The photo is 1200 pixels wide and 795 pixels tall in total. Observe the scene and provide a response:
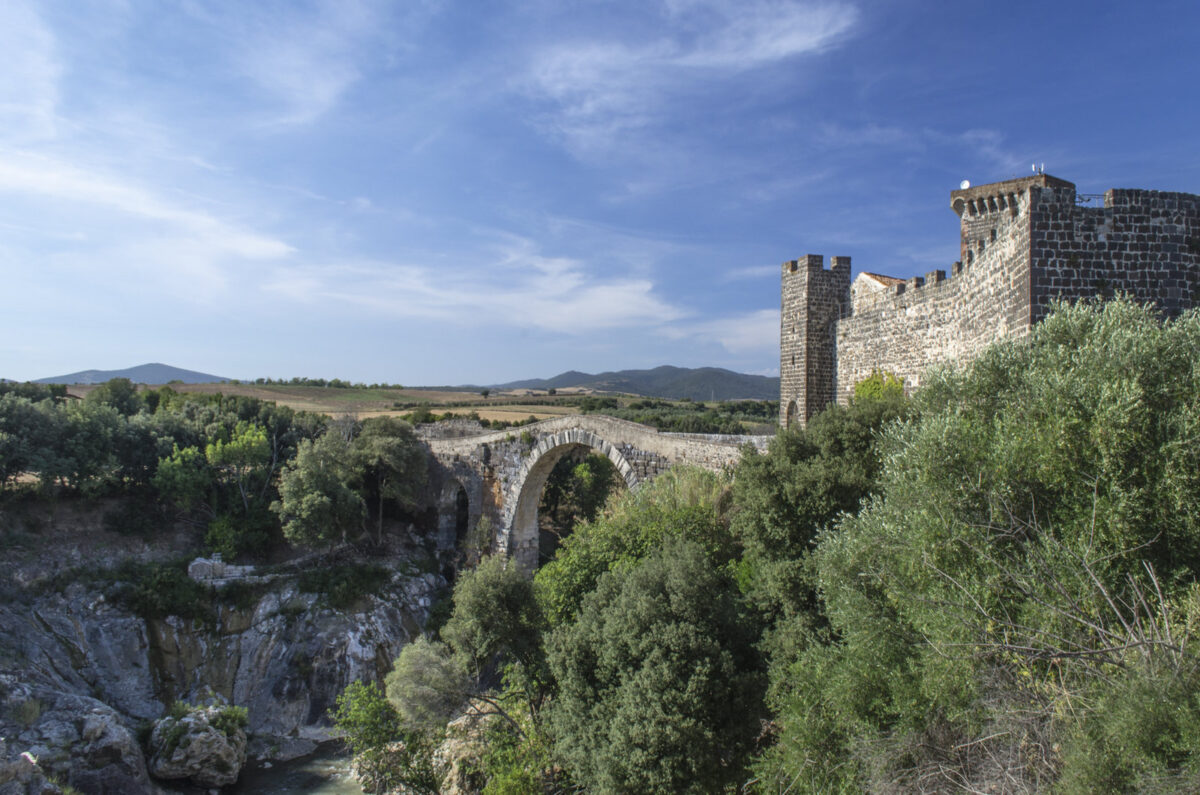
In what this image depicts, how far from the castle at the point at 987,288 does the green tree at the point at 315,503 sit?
1440 cm

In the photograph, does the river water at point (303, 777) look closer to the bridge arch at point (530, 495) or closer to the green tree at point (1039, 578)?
the bridge arch at point (530, 495)

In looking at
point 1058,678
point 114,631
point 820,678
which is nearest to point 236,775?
point 114,631

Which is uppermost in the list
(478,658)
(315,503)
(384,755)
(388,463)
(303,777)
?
(388,463)

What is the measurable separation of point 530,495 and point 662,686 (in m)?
14.7

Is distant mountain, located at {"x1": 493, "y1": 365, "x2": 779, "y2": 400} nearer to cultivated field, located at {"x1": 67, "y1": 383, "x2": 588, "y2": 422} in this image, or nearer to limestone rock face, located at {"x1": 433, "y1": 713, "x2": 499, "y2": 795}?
cultivated field, located at {"x1": 67, "y1": 383, "x2": 588, "y2": 422}

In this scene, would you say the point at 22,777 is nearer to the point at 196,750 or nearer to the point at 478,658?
the point at 196,750

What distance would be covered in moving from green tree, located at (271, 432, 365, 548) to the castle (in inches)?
567

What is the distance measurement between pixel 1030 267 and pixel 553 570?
29.1 ft

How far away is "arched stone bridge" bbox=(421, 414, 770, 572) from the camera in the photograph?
15.2 metres

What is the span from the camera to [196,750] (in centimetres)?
1518

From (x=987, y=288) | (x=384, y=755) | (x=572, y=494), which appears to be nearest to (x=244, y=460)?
(x=572, y=494)

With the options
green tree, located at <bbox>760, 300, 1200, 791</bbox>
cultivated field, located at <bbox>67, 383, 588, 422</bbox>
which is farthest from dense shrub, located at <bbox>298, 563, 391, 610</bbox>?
cultivated field, located at <bbox>67, 383, 588, 422</bbox>

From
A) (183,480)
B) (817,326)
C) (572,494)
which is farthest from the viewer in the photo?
(572,494)

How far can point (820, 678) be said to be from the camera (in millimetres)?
7160
